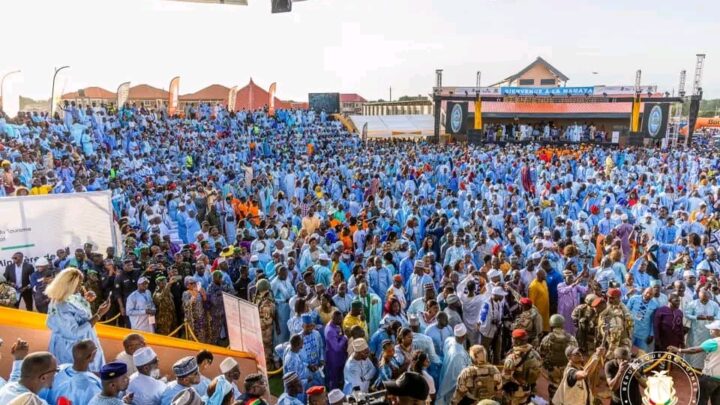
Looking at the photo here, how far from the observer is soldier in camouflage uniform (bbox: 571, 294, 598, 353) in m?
5.85

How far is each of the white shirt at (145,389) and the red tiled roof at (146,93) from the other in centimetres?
4623

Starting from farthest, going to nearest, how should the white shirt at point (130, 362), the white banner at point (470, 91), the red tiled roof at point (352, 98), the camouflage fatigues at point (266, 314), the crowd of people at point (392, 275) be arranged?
the red tiled roof at point (352, 98)
the white banner at point (470, 91)
the camouflage fatigues at point (266, 314)
the crowd of people at point (392, 275)
the white shirt at point (130, 362)

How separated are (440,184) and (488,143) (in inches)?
470

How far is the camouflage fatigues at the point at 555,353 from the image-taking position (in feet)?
16.1

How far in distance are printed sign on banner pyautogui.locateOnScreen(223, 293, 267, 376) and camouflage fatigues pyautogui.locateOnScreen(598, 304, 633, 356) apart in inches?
133

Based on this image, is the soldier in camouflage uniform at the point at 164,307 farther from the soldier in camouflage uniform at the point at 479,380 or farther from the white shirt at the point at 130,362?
the soldier in camouflage uniform at the point at 479,380

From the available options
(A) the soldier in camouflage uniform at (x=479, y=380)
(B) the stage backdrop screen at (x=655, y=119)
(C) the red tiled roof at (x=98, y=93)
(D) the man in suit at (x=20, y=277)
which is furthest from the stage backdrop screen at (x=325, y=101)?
(A) the soldier in camouflage uniform at (x=479, y=380)

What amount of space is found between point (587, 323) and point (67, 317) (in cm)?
502

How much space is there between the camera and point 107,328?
5.37 meters

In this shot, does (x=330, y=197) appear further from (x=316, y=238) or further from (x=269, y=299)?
(x=269, y=299)

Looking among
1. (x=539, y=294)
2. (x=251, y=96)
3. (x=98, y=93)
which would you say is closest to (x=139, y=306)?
(x=539, y=294)

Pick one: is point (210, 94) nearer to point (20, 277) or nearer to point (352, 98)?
point (352, 98)

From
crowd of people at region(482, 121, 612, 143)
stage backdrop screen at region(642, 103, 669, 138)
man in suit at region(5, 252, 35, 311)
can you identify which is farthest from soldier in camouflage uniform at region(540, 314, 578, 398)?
stage backdrop screen at region(642, 103, 669, 138)

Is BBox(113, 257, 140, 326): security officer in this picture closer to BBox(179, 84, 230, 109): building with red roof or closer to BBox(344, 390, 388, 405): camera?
BBox(344, 390, 388, 405): camera
